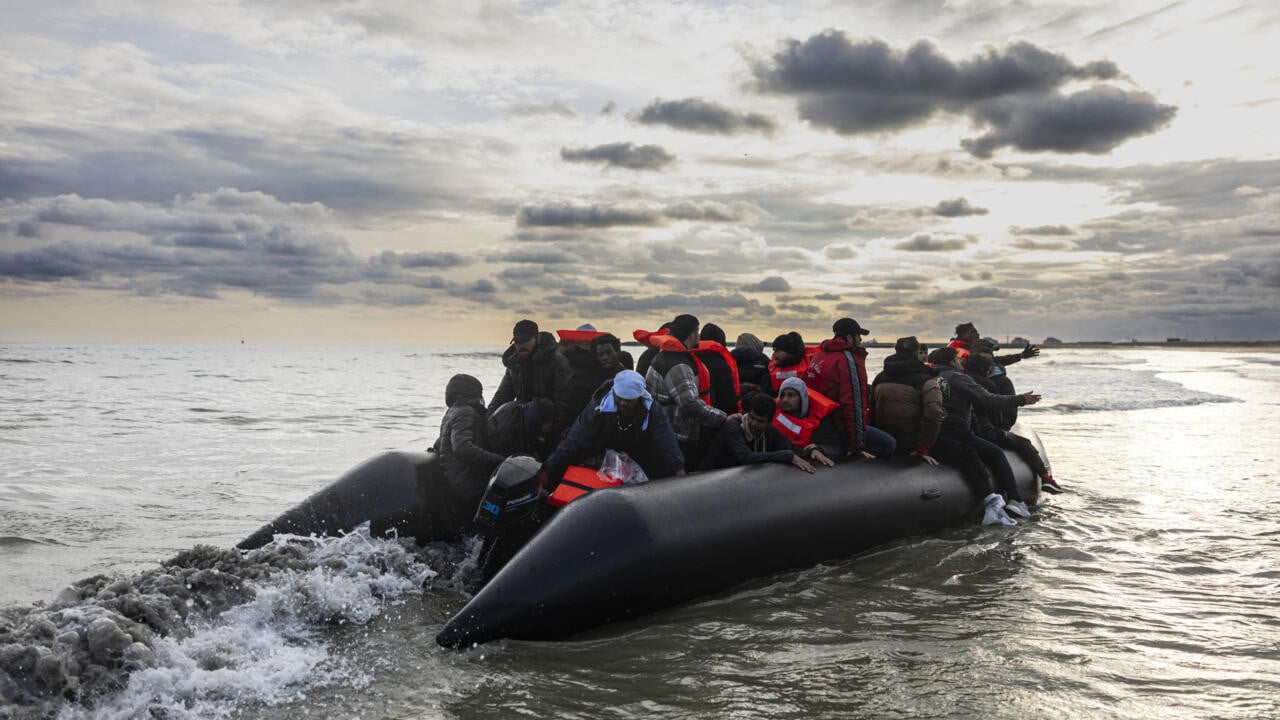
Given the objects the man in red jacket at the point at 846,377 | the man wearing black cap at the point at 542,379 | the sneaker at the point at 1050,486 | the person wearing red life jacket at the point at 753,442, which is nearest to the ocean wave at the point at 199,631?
the man wearing black cap at the point at 542,379

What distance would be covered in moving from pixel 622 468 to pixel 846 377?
2.65 metres

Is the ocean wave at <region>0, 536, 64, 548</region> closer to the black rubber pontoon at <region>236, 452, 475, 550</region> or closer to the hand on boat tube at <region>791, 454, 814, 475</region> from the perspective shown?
the black rubber pontoon at <region>236, 452, 475, 550</region>

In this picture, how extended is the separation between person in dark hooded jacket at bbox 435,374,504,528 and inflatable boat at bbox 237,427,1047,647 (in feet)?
0.33

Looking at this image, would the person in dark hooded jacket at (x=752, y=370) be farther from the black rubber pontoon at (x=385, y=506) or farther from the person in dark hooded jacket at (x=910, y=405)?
the black rubber pontoon at (x=385, y=506)

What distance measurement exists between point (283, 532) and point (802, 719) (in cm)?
444

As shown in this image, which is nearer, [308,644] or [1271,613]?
[308,644]

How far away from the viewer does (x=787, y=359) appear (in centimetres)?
836

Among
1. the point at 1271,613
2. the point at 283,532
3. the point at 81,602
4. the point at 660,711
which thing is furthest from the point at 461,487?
the point at 1271,613

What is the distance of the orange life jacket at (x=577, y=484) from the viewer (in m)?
6.28

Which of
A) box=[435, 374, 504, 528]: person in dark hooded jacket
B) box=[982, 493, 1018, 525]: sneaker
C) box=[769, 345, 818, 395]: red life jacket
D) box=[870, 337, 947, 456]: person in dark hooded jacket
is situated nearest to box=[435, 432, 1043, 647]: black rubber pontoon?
box=[769, 345, 818, 395]: red life jacket

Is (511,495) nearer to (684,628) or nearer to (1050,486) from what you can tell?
(684,628)

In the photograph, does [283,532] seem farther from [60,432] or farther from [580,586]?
[60,432]

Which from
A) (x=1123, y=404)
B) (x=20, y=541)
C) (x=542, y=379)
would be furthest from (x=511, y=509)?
(x=1123, y=404)

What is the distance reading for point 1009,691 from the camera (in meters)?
4.67
